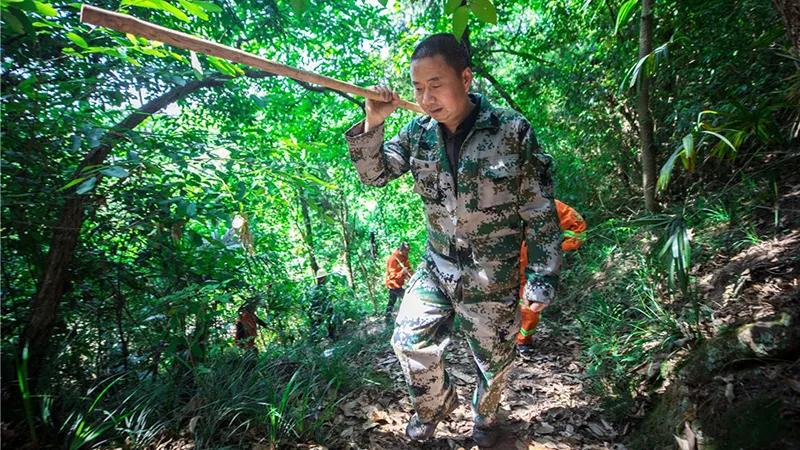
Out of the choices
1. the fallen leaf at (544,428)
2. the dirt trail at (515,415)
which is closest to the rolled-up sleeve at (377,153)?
the dirt trail at (515,415)

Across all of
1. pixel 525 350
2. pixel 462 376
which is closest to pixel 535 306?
pixel 462 376

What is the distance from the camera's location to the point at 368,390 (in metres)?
2.78

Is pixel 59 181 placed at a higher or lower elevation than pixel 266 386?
higher

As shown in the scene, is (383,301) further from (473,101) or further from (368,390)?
(473,101)

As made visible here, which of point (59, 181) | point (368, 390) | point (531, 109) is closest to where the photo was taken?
point (59, 181)

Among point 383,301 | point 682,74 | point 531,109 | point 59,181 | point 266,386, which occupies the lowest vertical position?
point 383,301

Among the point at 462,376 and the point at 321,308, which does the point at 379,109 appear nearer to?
the point at 462,376

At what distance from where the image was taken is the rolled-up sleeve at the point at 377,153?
6.79ft

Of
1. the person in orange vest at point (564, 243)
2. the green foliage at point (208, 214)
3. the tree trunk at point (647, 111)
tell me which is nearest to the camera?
the green foliage at point (208, 214)

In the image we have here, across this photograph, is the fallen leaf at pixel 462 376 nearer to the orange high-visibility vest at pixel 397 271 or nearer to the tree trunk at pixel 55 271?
the tree trunk at pixel 55 271

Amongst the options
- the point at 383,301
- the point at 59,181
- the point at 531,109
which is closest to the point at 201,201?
the point at 59,181

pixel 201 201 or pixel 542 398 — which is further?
pixel 542 398

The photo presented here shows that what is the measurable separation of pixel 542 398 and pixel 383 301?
1164 centimetres

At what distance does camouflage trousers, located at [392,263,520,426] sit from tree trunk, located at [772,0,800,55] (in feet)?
5.55
